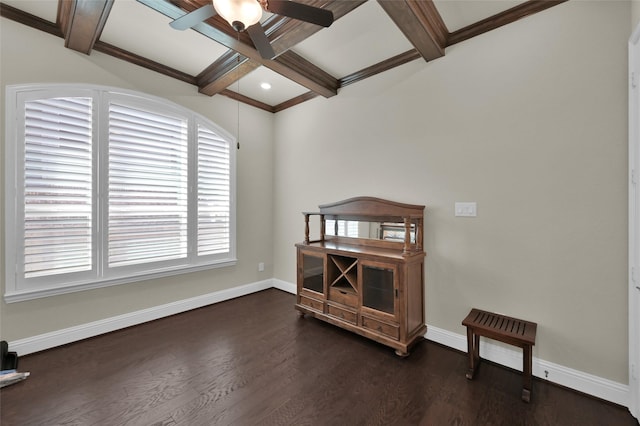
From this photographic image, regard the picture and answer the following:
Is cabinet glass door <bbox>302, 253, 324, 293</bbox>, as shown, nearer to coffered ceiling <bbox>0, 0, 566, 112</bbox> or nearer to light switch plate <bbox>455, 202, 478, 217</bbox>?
light switch plate <bbox>455, 202, 478, 217</bbox>

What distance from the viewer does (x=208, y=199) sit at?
344 cm

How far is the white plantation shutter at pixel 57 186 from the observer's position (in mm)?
2240

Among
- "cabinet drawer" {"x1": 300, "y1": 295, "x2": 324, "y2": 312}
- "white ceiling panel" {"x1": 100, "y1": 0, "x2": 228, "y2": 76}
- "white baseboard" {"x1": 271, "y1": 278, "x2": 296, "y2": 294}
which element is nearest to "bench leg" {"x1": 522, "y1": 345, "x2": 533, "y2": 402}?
"cabinet drawer" {"x1": 300, "y1": 295, "x2": 324, "y2": 312}

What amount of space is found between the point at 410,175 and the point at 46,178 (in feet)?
11.3

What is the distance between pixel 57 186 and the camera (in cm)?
235

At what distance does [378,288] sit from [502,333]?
0.97 meters

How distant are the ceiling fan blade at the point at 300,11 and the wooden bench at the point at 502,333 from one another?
2.33 m

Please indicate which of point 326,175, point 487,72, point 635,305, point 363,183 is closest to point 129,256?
point 326,175

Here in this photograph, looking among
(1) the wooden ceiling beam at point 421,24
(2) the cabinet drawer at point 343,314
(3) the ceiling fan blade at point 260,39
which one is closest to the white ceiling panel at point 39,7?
(3) the ceiling fan blade at point 260,39

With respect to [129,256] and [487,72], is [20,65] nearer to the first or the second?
[129,256]

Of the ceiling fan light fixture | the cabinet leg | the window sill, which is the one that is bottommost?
the cabinet leg

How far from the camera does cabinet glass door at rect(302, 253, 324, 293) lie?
9.40ft

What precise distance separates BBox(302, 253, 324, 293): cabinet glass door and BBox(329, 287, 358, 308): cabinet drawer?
156 mm

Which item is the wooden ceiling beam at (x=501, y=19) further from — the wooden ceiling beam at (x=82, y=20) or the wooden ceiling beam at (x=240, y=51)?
the wooden ceiling beam at (x=82, y=20)
